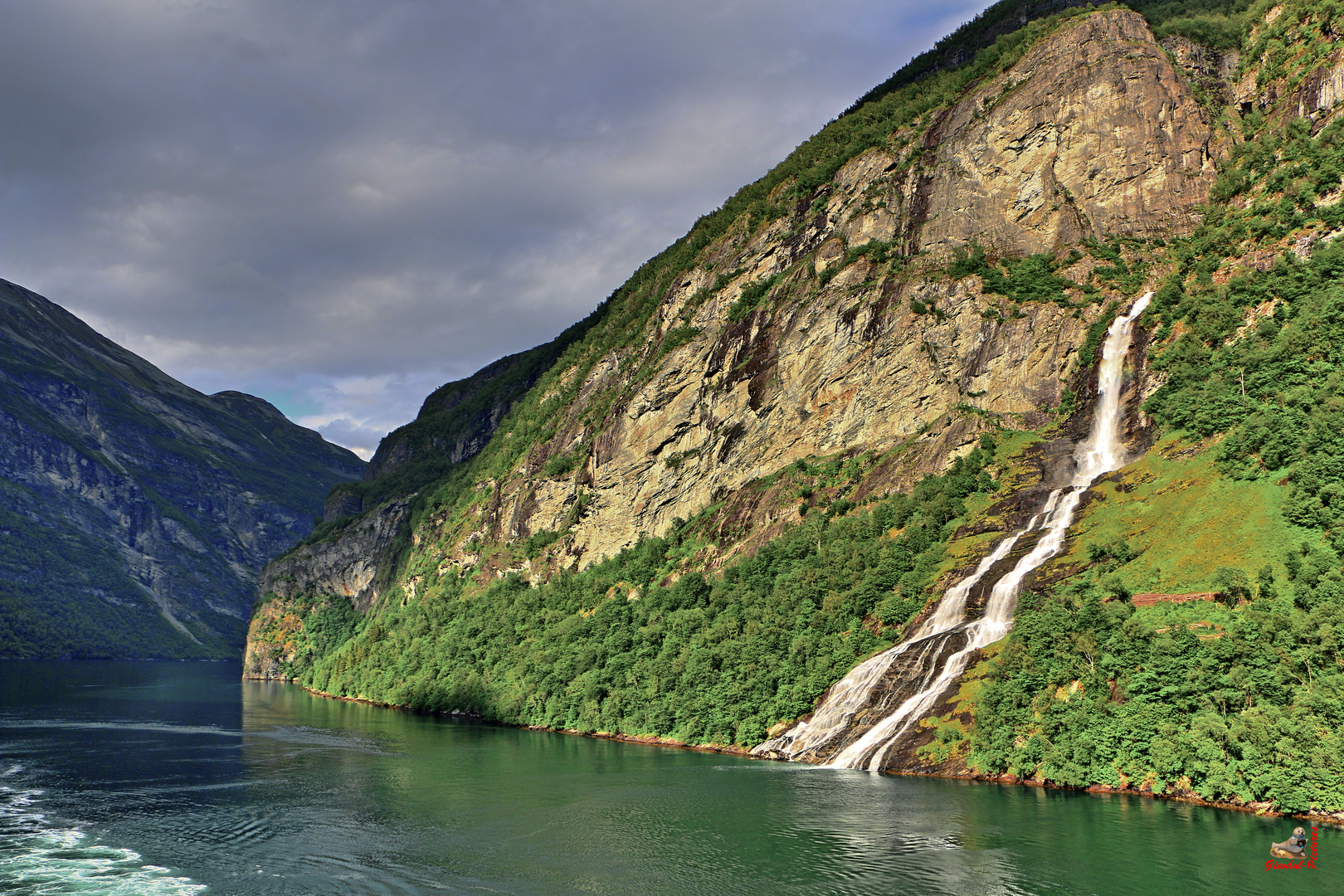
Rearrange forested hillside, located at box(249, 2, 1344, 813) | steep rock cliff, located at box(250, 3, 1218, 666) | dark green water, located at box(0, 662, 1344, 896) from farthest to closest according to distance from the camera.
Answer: steep rock cliff, located at box(250, 3, 1218, 666)
forested hillside, located at box(249, 2, 1344, 813)
dark green water, located at box(0, 662, 1344, 896)

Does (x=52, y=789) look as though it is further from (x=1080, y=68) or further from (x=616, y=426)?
(x=1080, y=68)

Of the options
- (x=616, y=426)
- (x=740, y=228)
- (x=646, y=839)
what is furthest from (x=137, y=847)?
(x=740, y=228)

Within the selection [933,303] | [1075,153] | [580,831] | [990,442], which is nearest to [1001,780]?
[580,831]

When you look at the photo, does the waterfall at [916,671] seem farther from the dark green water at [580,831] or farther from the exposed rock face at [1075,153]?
the exposed rock face at [1075,153]

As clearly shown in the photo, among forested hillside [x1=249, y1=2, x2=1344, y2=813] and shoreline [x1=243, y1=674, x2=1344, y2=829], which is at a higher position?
forested hillside [x1=249, y1=2, x2=1344, y2=813]

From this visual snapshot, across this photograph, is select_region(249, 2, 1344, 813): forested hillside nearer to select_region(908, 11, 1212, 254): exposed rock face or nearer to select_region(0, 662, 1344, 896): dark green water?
select_region(908, 11, 1212, 254): exposed rock face

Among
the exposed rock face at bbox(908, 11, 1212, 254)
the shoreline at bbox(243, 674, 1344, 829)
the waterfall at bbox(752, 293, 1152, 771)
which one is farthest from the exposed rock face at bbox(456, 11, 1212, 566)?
the shoreline at bbox(243, 674, 1344, 829)

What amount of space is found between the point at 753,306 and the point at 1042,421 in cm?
4875

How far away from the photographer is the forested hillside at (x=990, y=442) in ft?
161

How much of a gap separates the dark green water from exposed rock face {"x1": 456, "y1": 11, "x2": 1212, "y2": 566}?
49610mm

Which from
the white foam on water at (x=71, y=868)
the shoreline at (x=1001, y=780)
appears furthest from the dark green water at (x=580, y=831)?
the shoreline at (x=1001, y=780)

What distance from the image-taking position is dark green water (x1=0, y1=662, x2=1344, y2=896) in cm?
3403

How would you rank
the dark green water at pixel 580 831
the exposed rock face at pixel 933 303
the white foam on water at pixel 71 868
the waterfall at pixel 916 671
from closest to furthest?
the white foam on water at pixel 71 868 → the dark green water at pixel 580 831 → the waterfall at pixel 916 671 → the exposed rock face at pixel 933 303

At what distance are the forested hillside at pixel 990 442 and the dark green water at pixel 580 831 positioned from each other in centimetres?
740
